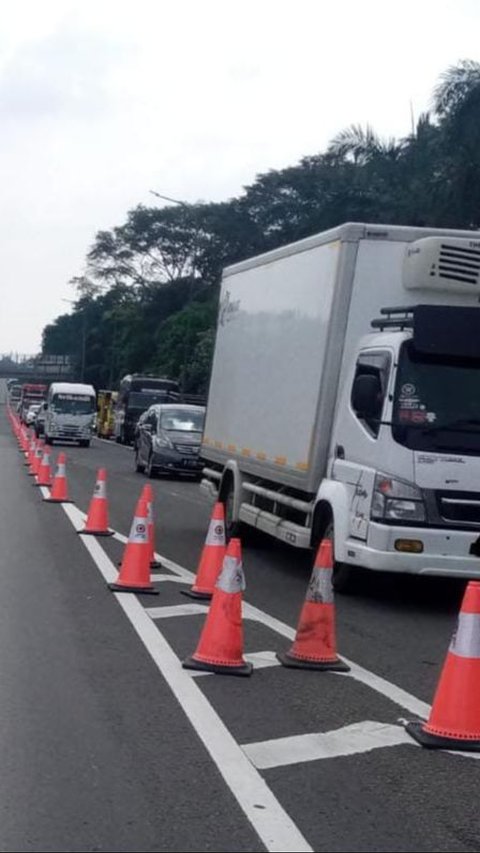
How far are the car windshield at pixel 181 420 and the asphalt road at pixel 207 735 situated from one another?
20.7 metres

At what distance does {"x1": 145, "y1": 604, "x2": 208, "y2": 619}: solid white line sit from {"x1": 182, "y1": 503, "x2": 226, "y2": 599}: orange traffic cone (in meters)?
0.24

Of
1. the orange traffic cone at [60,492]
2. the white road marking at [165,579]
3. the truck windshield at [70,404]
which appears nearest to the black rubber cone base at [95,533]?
the white road marking at [165,579]

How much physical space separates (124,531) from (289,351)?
469 centimetres

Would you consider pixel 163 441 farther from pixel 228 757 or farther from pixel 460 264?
pixel 228 757

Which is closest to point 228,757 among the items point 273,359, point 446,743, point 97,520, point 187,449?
point 446,743

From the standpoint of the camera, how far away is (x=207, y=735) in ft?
25.0

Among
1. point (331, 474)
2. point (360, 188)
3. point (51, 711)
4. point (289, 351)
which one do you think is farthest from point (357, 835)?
point (360, 188)

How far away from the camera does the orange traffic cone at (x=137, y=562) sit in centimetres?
1300

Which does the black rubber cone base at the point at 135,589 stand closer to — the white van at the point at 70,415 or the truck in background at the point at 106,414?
the white van at the point at 70,415

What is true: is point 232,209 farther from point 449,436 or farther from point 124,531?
point 449,436

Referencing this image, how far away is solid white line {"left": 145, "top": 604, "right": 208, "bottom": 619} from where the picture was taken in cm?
1181

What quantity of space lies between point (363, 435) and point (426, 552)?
1273mm

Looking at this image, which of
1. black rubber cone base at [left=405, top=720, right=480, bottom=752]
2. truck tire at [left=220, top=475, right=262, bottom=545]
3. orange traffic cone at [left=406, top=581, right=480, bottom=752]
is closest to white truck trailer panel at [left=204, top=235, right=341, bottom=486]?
truck tire at [left=220, top=475, right=262, bottom=545]

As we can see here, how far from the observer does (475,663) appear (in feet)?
25.0
